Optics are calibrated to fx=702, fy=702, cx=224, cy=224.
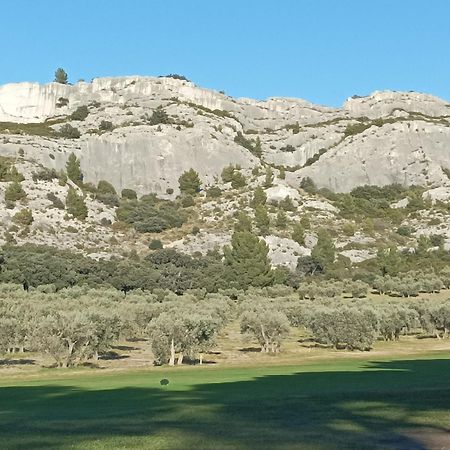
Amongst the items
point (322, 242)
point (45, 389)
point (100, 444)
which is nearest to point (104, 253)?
point (322, 242)

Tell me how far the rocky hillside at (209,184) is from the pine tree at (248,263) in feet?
40.0

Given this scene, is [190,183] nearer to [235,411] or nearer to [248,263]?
[248,263]

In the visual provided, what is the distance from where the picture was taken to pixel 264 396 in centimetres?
2961

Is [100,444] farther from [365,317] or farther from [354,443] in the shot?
[365,317]

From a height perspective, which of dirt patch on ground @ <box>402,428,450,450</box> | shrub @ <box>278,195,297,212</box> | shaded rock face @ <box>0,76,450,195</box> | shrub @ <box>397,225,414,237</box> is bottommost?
dirt patch on ground @ <box>402,428,450,450</box>

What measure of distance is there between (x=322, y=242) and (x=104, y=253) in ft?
131

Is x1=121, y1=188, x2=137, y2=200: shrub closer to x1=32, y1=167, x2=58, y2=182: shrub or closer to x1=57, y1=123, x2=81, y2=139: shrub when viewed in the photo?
x1=32, y1=167, x2=58, y2=182: shrub

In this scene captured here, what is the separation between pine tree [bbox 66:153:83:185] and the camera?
532ft

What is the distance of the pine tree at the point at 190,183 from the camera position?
16962 cm

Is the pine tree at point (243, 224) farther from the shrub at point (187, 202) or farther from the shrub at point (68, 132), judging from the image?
the shrub at point (68, 132)

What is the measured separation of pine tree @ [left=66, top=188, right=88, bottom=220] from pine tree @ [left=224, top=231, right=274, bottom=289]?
3321cm

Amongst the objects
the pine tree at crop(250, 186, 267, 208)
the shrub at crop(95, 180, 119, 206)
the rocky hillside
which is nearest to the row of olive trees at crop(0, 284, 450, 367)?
the rocky hillside

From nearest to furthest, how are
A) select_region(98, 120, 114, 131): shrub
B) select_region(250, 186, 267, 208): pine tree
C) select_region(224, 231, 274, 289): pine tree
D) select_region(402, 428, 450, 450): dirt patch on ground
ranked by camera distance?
select_region(402, 428, 450, 450): dirt patch on ground < select_region(224, 231, 274, 289): pine tree < select_region(250, 186, 267, 208): pine tree < select_region(98, 120, 114, 131): shrub

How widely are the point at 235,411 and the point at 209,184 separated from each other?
500 feet
